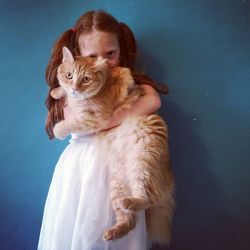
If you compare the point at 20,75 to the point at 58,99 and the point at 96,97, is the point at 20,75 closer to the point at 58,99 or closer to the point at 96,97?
the point at 58,99

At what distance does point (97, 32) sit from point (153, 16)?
0.30 meters

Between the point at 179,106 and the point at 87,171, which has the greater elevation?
the point at 179,106

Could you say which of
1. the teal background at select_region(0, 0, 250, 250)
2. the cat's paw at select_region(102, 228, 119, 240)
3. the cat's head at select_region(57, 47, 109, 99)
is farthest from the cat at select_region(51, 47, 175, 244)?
the teal background at select_region(0, 0, 250, 250)

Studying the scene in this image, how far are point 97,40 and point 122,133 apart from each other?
0.35 m

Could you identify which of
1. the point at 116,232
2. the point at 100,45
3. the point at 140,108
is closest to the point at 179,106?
the point at 140,108

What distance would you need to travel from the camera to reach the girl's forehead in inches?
53.7

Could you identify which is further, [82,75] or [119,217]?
[82,75]

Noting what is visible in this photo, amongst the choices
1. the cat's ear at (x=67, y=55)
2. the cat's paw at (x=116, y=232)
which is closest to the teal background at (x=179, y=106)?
the cat's ear at (x=67, y=55)

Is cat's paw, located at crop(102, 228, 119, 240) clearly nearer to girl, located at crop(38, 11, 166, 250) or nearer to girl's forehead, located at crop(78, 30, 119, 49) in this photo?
girl, located at crop(38, 11, 166, 250)

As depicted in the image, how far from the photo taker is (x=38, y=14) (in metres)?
1.59

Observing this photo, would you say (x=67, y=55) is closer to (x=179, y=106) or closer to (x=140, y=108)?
(x=140, y=108)

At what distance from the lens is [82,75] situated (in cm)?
122

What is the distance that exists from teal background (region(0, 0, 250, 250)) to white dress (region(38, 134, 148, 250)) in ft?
0.94

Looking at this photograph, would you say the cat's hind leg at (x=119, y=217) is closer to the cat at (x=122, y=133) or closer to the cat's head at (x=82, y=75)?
the cat at (x=122, y=133)
